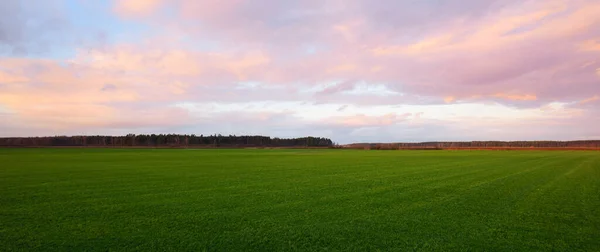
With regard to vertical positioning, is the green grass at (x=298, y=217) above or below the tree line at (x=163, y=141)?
below

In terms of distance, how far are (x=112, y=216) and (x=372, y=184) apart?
10.4 m

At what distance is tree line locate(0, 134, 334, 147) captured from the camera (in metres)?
133

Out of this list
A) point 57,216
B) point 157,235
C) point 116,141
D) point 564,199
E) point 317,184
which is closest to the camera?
point 157,235

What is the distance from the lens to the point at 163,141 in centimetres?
14300

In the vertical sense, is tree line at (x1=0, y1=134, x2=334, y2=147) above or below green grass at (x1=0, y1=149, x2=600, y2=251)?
above

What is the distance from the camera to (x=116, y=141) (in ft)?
454

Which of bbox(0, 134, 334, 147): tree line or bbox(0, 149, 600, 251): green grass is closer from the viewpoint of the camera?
bbox(0, 149, 600, 251): green grass

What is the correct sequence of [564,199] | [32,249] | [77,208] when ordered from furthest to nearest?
[564,199], [77,208], [32,249]

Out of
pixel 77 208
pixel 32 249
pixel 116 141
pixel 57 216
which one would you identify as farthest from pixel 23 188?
pixel 116 141

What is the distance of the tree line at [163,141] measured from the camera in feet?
438

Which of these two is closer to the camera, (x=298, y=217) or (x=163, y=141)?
(x=298, y=217)

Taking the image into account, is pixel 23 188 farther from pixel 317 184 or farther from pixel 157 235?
pixel 317 184

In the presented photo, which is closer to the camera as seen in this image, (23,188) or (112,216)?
(112,216)

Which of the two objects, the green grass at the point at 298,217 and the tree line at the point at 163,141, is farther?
the tree line at the point at 163,141
